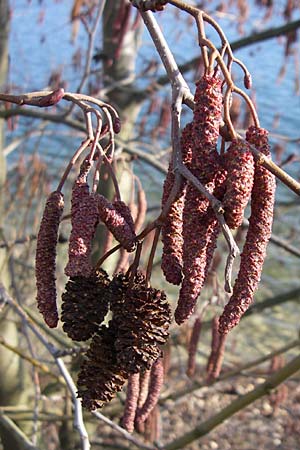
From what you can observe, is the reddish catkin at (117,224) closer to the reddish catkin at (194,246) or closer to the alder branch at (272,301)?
the reddish catkin at (194,246)

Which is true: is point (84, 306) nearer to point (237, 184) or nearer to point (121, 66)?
point (237, 184)

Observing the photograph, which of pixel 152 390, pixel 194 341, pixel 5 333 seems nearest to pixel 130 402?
Result: pixel 152 390

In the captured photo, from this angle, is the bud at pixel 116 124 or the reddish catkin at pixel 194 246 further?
the bud at pixel 116 124

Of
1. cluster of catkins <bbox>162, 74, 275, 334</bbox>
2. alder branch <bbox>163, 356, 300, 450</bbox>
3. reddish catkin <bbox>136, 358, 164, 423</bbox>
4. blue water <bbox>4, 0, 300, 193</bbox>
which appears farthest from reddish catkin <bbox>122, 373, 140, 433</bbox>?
blue water <bbox>4, 0, 300, 193</bbox>

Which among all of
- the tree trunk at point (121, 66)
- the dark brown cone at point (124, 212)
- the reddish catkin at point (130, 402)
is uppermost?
the tree trunk at point (121, 66)

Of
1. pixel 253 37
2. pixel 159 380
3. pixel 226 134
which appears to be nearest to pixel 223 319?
pixel 226 134

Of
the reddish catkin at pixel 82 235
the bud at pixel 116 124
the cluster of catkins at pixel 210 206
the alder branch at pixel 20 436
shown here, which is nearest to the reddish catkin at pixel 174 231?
the cluster of catkins at pixel 210 206

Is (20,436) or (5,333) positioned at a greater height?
(5,333)
